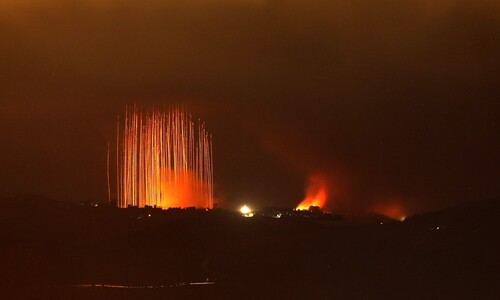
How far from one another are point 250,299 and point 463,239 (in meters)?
11.9

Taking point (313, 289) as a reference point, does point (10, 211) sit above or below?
above

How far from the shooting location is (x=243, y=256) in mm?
26484

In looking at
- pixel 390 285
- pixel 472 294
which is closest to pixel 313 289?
pixel 390 285

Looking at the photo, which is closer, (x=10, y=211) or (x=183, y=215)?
(x=183, y=215)

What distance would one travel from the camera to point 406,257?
2434 centimetres

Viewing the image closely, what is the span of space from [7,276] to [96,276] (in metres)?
2.53

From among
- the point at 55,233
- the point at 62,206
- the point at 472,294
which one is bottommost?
the point at 472,294

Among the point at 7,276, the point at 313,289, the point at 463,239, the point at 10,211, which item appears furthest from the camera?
the point at 10,211

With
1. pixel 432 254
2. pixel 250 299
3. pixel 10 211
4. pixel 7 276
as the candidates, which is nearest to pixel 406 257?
pixel 432 254

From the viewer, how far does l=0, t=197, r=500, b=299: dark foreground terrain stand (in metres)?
19.0

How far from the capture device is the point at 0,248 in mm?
28875

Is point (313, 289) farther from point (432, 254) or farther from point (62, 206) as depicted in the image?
point (62, 206)

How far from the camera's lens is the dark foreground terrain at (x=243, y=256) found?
19.0 metres

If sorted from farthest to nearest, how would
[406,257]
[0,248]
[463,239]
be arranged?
[0,248] < [463,239] < [406,257]
